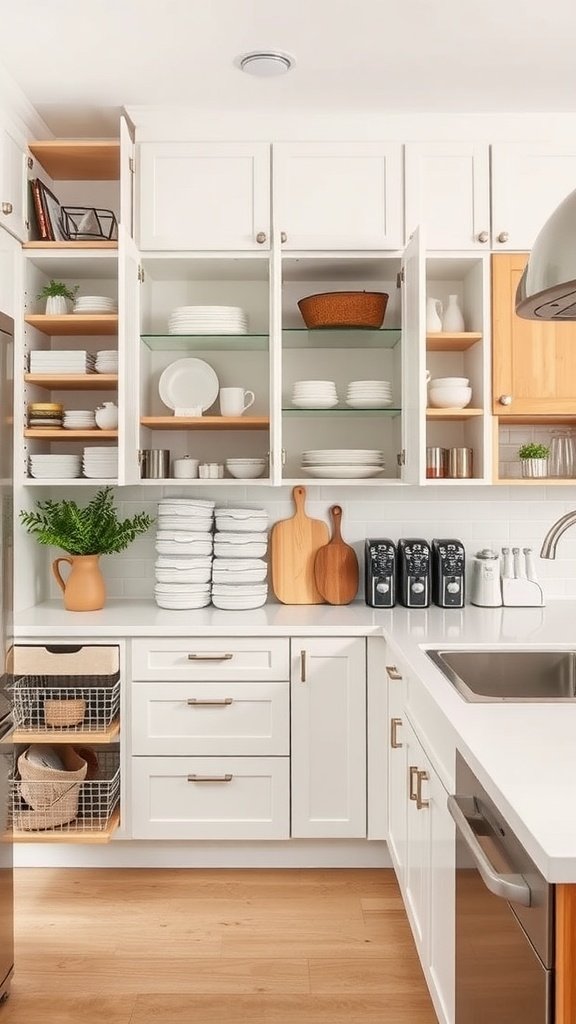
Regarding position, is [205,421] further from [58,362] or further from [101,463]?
[58,362]

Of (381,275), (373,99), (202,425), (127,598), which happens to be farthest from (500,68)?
(127,598)

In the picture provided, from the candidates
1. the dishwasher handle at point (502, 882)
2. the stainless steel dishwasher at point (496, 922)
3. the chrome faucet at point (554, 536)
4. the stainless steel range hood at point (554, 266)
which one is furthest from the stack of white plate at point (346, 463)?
the dishwasher handle at point (502, 882)

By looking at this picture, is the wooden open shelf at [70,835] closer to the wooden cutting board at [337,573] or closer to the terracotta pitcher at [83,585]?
the terracotta pitcher at [83,585]

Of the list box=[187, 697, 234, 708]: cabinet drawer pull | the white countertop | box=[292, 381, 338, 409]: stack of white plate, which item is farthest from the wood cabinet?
box=[187, 697, 234, 708]: cabinet drawer pull

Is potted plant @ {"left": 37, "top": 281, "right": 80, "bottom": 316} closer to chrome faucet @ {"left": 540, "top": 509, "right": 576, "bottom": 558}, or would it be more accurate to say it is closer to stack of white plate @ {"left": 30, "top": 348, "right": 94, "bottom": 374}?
stack of white plate @ {"left": 30, "top": 348, "right": 94, "bottom": 374}

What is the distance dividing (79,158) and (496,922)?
2834 millimetres

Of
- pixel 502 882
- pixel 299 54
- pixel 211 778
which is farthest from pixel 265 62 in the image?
pixel 502 882

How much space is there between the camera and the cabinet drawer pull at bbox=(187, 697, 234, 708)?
2.85 meters

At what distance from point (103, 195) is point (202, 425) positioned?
1061 mm

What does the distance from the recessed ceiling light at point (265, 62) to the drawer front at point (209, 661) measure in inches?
72.2

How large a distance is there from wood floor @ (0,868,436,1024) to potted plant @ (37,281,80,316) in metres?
1.99

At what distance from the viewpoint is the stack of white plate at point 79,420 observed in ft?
10.2

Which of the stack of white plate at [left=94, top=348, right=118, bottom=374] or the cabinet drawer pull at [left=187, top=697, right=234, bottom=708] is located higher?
the stack of white plate at [left=94, top=348, right=118, bottom=374]

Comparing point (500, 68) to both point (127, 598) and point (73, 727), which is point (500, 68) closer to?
point (127, 598)
